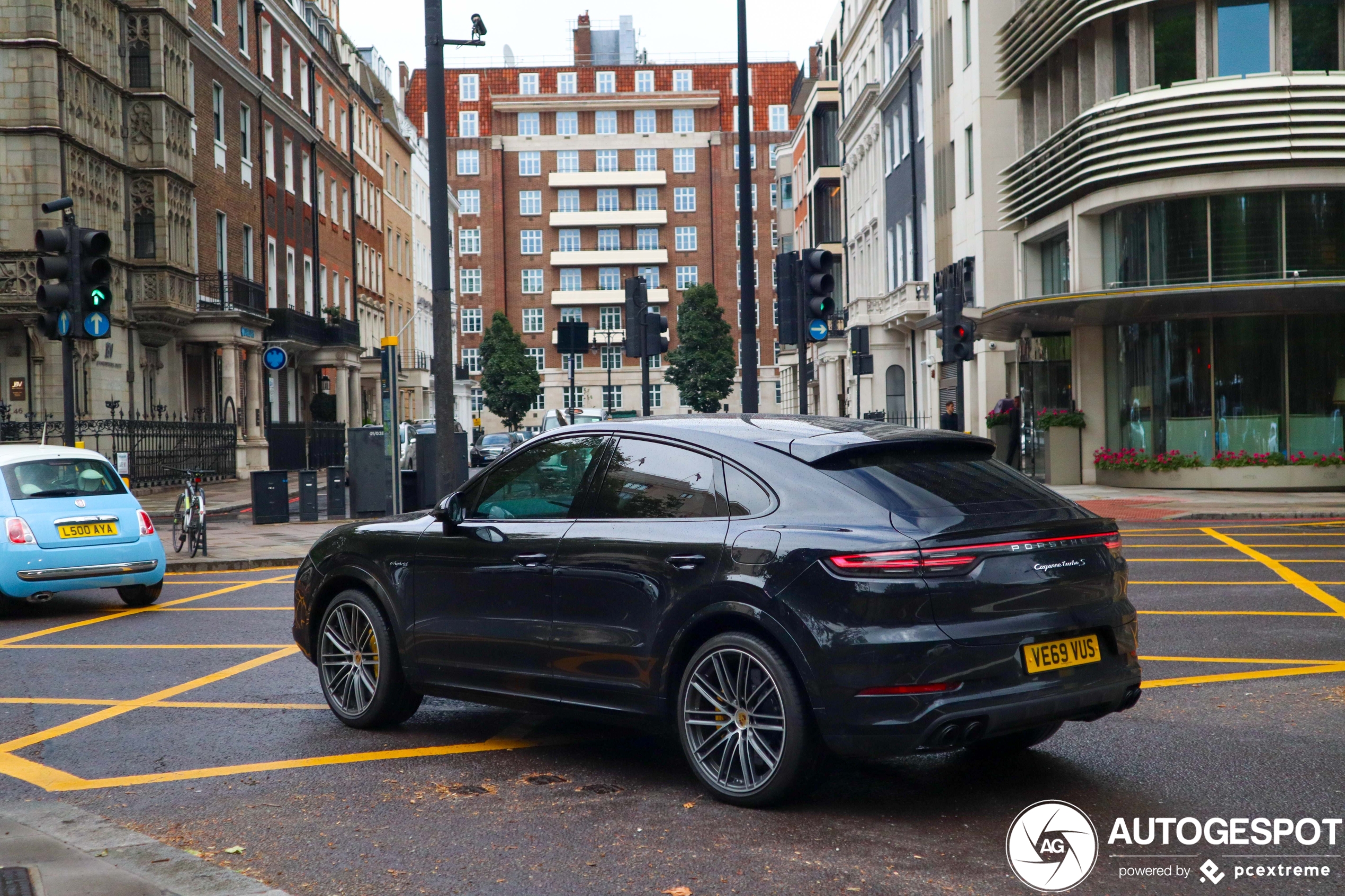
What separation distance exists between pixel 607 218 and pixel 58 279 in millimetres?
88365

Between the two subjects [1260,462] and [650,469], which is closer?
[650,469]

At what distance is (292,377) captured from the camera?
162 ft

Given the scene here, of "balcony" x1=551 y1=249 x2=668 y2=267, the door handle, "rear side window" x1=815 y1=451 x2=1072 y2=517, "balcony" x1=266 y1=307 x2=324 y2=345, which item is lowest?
the door handle

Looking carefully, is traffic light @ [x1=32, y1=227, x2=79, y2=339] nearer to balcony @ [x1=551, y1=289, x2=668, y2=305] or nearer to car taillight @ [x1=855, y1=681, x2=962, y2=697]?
car taillight @ [x1=855, y1=681, x2=962, y2=697]

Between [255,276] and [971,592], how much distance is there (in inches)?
1654

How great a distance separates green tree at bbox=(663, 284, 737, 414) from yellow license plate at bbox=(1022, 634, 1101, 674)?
291ft

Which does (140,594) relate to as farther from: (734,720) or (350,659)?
(734,720)

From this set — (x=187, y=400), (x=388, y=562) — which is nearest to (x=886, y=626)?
(x=388, y=562)

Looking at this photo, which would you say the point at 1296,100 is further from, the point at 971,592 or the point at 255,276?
the point at 255,276

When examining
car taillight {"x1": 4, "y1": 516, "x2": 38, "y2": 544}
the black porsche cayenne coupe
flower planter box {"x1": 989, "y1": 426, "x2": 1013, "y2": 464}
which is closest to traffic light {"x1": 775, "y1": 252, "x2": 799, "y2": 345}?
car taillight {"x1": 4, "y1": 516, "x2": 38, "y2": 544}

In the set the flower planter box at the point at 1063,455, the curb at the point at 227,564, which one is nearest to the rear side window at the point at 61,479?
the curb at the point at 227,564

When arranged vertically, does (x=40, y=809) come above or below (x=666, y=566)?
below

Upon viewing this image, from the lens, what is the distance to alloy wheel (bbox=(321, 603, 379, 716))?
6941mm

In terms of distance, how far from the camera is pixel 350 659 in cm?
707
